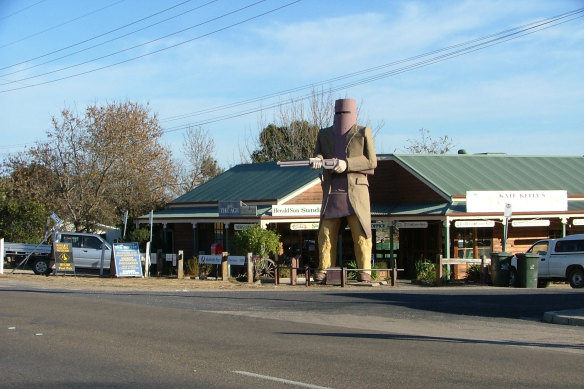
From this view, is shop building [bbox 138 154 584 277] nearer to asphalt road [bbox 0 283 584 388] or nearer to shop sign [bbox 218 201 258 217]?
shop sign [bbox 218 201 258 217]

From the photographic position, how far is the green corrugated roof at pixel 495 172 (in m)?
32.5

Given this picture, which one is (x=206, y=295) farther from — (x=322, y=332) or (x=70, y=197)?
(x=70, y=197)

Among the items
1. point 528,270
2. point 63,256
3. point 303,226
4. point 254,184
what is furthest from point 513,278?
point 63,256

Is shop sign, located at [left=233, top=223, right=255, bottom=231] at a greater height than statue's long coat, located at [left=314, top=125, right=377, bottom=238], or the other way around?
statue's long coat, located at [left=314, top=125, right=377, bottom=238]

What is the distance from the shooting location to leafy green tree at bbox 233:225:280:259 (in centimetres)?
2880

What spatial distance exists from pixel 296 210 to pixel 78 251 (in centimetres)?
893

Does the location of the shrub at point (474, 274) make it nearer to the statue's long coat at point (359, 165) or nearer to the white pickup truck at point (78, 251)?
the statue's long coat at point (359, 165)

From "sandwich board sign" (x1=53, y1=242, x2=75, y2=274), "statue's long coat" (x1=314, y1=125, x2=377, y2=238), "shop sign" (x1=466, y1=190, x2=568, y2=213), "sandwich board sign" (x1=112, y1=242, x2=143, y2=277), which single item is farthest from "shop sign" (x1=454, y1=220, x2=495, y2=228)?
"sandwich board sign" (x1=53, y1=242, x2=75, y2=274)

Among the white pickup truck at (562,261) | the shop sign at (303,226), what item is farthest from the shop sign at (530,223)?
the shop sign at (303,226)

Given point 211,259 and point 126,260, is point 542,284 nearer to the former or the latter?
point 211,259

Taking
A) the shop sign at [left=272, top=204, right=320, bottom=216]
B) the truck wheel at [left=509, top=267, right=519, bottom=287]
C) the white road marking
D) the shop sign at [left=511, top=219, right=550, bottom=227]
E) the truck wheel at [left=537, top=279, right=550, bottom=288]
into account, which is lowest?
the white road marking

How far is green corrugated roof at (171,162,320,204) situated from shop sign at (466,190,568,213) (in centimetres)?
743

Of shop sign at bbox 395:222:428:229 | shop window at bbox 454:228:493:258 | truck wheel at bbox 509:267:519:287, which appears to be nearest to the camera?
truck wheel at bbox 509:267:519:287

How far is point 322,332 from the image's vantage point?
44.5 feet
